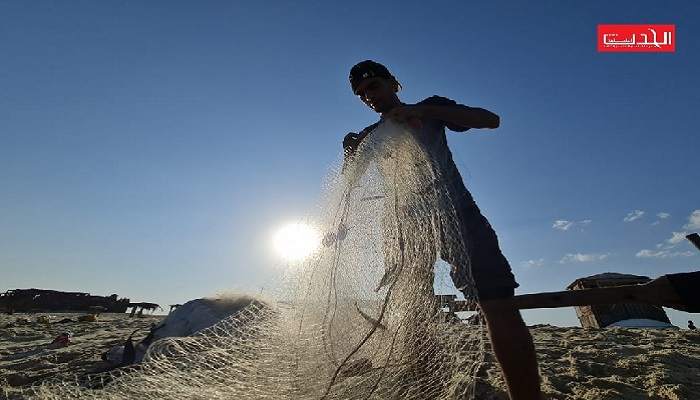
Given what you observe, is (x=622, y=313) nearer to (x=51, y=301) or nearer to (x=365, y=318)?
(x=365, y=318)

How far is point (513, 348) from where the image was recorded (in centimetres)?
145

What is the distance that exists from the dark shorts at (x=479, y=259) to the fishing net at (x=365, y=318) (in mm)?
26

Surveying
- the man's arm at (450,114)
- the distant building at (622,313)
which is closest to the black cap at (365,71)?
the man's arm at (450,114)

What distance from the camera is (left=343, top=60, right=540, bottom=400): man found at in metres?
1.45

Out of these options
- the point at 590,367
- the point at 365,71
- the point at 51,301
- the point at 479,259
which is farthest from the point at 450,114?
the point at 51,301

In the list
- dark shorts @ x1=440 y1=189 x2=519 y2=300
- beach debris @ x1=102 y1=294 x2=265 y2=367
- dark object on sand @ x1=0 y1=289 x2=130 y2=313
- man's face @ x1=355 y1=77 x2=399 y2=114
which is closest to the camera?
dark shorts @ x1=440 y1=189 x2=519 y2=300

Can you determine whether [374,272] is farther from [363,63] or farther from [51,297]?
[51,297]

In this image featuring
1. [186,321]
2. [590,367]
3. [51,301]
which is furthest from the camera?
[51,301]

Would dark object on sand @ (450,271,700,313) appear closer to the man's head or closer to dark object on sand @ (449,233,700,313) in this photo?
dark object on sand @ (449,233,700,313)

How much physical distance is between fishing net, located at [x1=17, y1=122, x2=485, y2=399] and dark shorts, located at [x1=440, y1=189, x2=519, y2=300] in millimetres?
26

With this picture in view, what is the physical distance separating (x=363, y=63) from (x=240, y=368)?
1898 mm

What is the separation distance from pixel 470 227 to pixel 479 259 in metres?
0.18

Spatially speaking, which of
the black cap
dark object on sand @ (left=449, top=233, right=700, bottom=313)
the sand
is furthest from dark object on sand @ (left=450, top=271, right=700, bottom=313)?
the black cap

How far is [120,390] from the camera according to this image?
193 centimetres
